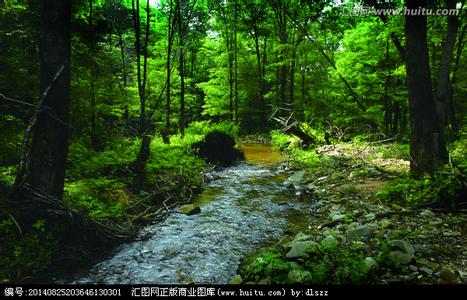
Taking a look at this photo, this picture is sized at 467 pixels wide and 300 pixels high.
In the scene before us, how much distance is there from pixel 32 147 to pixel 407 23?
9.35 meters

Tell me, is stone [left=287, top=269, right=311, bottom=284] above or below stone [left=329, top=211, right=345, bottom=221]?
below

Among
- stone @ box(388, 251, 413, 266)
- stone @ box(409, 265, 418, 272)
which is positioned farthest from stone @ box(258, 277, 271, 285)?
stone @ box(409, 265, 418, 272)

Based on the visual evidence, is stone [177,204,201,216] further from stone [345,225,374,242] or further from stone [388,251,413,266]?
stone [388,251,413,266]

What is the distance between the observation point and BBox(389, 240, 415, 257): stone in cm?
500

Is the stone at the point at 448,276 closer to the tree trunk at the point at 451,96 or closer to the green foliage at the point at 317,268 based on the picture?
the green foliage at the point at 317,268

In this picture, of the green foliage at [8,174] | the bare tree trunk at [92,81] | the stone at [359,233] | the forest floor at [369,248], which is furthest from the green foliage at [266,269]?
the bare tree trunk at [92,81]

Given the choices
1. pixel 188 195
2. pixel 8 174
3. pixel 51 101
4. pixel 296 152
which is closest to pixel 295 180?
pixel 188 195

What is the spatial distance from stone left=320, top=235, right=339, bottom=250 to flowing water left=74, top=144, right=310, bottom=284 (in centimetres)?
166

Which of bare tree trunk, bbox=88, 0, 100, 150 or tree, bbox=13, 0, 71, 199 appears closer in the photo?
tree, bbox=13, 0, 71, 199

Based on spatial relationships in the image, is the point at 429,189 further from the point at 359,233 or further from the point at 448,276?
the point at 448,276

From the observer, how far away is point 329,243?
564 centimetres

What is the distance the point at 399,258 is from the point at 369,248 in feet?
2.18

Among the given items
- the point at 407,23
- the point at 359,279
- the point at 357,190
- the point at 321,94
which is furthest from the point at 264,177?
the point at 321,94

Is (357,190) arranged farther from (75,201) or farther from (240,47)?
(240,47)
